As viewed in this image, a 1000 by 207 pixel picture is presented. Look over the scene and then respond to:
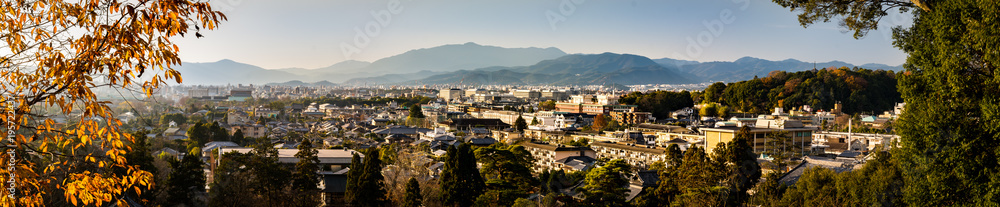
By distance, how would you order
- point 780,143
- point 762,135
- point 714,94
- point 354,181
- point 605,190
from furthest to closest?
1. point 714,94
2. point 762,135
3. point 780,143
4. point 354,181
5. point 605,190

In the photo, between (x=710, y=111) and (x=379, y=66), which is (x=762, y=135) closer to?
(x=710, y=111)

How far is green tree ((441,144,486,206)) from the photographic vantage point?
8.31 meters

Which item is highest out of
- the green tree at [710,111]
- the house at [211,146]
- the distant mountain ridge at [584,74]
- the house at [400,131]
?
the distant mountain ridge at [584,74]

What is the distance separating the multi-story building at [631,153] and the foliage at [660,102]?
647 inches

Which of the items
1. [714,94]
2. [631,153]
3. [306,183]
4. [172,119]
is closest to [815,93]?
[714,94]

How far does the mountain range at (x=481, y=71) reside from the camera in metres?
102

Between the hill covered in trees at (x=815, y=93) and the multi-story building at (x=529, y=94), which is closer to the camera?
the hill covered in trees at (x=815, y=93)

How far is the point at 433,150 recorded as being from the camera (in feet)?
49.1

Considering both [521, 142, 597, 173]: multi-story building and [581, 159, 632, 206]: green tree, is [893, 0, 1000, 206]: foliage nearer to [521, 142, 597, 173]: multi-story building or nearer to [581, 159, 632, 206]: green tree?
[581, 159, 632, 206]: green tree

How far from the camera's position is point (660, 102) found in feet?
103

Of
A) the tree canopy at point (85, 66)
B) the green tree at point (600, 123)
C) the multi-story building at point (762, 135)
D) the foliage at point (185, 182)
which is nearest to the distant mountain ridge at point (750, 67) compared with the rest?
the green tree at point (600, 123)

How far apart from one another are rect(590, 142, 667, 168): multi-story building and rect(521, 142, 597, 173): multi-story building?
0.37 metres

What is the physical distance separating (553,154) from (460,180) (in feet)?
16.1

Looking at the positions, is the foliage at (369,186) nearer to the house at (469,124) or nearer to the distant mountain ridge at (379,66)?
the house at (469,124)
